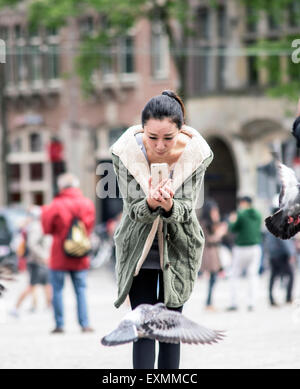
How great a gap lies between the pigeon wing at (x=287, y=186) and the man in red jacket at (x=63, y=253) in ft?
26.2

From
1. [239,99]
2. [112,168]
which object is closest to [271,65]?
[239,99]

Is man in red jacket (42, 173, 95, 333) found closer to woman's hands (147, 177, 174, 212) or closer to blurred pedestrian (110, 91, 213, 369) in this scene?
blurred pedestrian (110, 91, 213, 369)

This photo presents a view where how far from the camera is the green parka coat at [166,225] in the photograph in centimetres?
570

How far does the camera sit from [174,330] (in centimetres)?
562

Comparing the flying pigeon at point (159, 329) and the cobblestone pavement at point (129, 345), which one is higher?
the flying pigeon at point (159, 329)

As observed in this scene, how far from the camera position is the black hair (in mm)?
5605

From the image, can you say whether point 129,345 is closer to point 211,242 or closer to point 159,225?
point 159,225

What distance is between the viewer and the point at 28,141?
42312 millimetres

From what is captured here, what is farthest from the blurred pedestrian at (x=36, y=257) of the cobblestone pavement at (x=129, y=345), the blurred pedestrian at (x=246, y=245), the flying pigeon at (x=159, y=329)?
the flying pigeon at (x=159, y=329)

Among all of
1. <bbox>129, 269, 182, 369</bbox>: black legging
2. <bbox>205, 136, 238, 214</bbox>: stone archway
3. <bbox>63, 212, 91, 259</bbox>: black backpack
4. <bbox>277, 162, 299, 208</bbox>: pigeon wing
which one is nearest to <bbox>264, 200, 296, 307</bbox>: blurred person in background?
<bbox>63, 212, 91, 259</bbox>: black backpack

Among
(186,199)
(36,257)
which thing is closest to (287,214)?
(186,199)

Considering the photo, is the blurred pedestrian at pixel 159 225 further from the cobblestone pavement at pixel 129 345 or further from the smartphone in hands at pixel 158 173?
the cobblestone pavement at pixel 129 345

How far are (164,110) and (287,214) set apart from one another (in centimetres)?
81

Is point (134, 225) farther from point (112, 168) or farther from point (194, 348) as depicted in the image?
point (194, 348)
